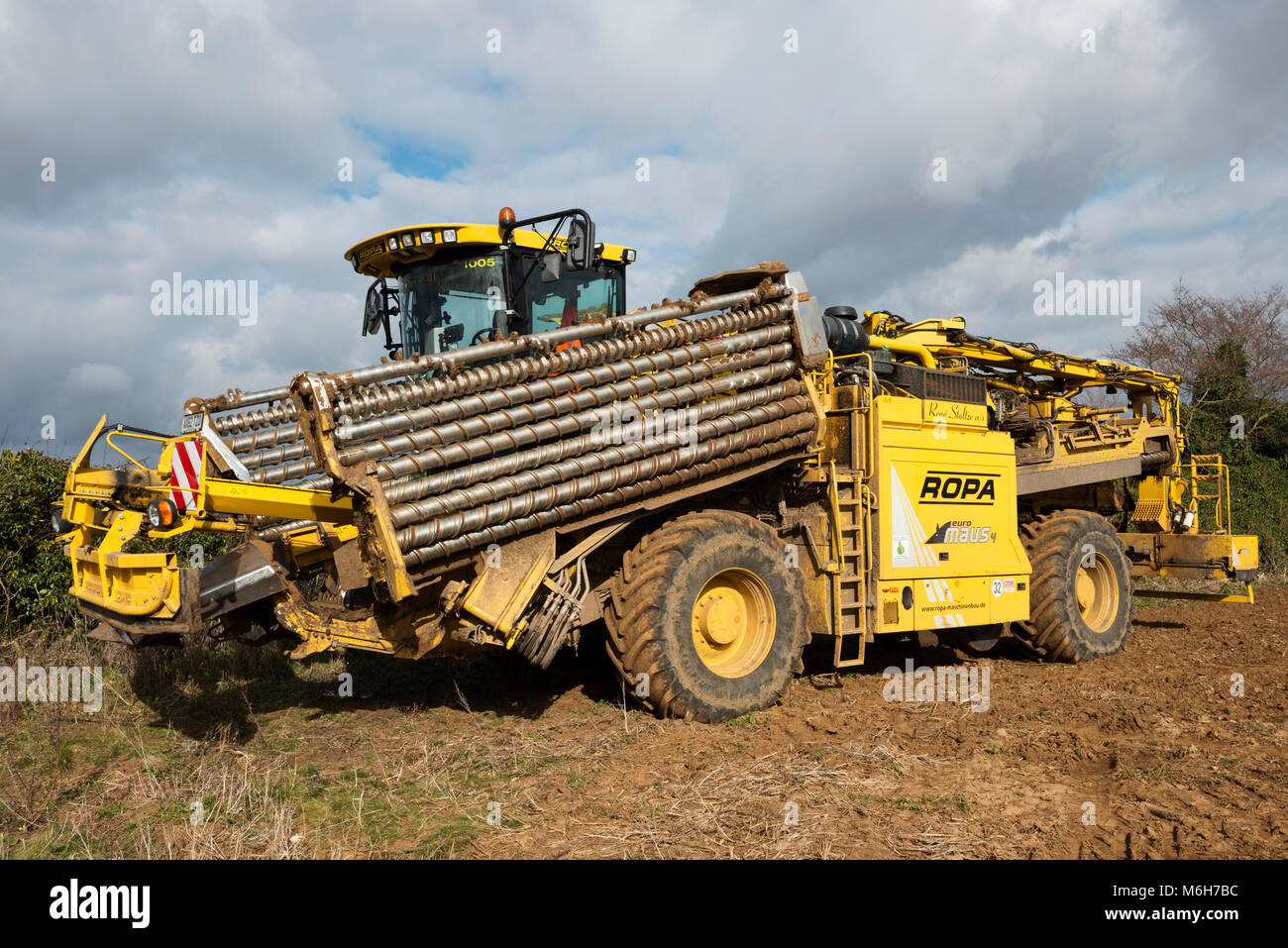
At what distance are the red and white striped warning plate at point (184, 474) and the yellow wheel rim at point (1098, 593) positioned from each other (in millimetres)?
8518

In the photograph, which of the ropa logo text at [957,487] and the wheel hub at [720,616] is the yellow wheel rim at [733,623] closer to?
the wheel hub at [720,616]

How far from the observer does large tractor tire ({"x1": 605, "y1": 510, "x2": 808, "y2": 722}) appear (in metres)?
6.00

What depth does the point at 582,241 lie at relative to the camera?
19.8ft

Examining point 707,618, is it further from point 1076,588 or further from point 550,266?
point 1076,588

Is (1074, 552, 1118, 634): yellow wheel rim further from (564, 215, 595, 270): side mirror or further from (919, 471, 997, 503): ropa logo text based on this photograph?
(564, 215, 595, 270): side mirror

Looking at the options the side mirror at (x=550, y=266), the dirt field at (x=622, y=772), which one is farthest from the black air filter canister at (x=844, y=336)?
the dirt field at (x=622, y=772)

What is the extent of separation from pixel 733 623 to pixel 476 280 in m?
3.23

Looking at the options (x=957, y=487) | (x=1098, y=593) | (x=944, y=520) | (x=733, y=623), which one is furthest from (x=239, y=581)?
(x=1098, y=593)

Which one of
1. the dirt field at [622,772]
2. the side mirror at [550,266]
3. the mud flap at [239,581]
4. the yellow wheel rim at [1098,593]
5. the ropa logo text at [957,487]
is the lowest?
the dirt field at [622,772]

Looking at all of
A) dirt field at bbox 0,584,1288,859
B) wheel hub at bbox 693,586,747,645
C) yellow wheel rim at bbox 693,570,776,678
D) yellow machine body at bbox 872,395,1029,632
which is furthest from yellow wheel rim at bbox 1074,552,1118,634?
wheel hub at bbox 693,586,747,645

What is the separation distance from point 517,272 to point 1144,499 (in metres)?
8.98

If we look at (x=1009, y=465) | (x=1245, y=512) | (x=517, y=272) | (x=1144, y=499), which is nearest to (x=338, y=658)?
(x=517, y=272)

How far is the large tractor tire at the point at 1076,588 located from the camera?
8.97 metres
